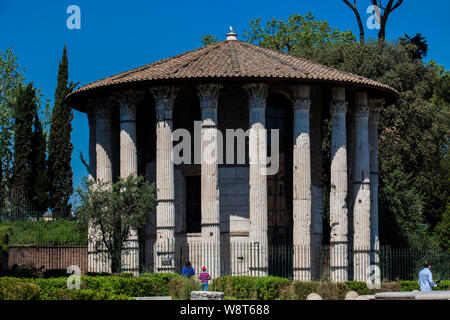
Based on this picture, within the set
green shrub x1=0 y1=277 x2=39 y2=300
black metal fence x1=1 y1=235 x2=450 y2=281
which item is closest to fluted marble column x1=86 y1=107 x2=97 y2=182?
black metal fence x1=1 y1=235 x2=450 y2=281

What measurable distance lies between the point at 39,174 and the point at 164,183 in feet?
44.0

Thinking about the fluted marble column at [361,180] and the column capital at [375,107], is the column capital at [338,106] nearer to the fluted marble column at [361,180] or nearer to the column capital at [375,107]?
the fluted marble column at [361,180]

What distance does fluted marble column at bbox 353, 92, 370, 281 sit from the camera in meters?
35.7

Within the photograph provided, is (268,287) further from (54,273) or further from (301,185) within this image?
(54,273)

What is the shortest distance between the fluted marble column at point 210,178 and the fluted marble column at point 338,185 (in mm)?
4614

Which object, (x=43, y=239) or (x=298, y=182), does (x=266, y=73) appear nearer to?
(x=298, y=182)

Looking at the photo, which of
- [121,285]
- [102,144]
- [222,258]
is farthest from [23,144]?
[121,285]

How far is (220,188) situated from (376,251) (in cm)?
699

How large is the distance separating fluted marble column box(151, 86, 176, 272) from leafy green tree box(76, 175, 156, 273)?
4.21ft

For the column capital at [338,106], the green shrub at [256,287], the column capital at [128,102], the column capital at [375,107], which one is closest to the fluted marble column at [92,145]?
the column capital at [128,102]

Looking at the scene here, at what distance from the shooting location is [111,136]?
124 ft

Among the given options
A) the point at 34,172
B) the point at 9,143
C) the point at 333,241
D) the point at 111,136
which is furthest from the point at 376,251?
the point at 9,143

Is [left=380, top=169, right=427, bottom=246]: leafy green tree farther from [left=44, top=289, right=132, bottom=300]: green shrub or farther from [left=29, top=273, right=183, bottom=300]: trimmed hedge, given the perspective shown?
[left=44, top=289, right=132, bottom=300]: green shrub

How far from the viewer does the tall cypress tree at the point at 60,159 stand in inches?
1821
